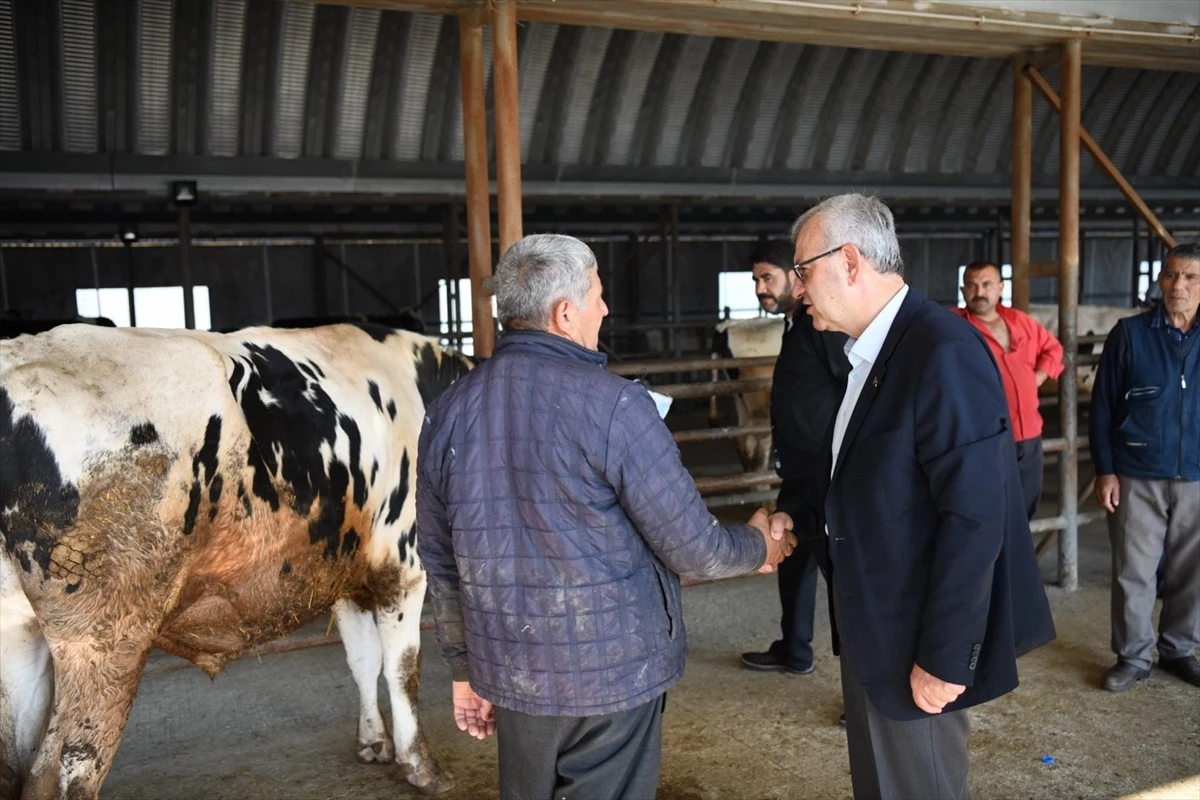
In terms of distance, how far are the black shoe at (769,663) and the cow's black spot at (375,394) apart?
2.11 metres

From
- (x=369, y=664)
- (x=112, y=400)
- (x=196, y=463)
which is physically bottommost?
(x=369, y=664)

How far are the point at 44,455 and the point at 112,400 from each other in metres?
0.21

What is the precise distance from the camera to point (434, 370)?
397 cm

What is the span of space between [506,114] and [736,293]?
15.6 metres

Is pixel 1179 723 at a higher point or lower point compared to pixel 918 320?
lower

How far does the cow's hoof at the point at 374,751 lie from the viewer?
147 inches

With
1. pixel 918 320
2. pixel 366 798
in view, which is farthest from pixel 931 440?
pixel 366 798

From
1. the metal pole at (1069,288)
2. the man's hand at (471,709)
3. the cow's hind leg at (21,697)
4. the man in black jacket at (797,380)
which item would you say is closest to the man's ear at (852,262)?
the man's hand at (471,709)

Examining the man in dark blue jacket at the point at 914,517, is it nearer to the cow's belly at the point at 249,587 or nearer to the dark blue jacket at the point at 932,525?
the dark blue jacket at the point at 932,525

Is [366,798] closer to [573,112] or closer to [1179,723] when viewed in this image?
[1179,723]

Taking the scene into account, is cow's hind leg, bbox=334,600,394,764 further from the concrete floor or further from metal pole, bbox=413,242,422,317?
metal pole, bbox=413,242,422,317

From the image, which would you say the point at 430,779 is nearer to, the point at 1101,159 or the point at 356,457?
the point at 356,457

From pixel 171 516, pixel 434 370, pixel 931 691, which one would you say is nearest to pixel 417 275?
pixel 434 370

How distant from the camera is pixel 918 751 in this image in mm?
2223
